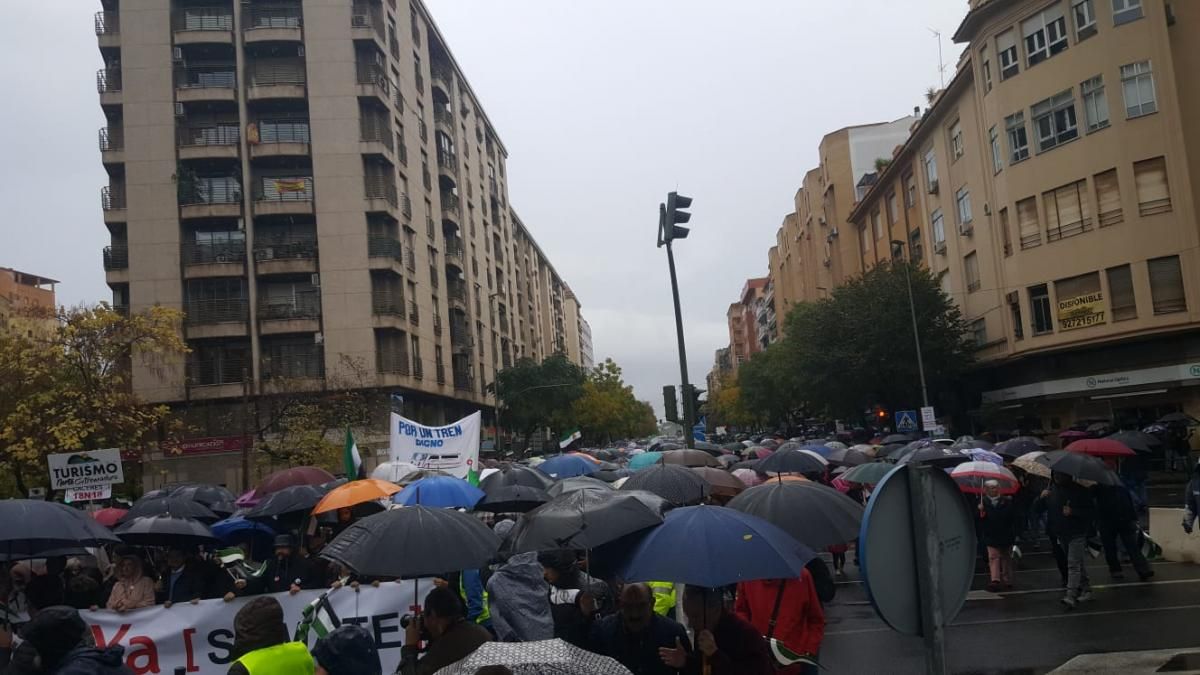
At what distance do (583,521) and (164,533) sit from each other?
4519 mm

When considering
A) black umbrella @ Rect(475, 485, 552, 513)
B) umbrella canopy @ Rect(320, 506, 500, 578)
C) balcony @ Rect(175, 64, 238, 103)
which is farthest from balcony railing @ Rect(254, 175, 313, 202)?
umbrella canopy @ Rect(320, 506, 500, 578)

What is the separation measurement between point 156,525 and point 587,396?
228 feet

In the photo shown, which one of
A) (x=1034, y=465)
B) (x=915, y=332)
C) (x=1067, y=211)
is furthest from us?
(x=915, y=332)

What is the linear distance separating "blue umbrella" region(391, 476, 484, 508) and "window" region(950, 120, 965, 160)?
110 ft

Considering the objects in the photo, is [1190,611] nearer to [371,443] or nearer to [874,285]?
[874,285]

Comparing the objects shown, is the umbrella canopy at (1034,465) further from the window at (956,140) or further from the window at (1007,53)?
the window at (956,140)

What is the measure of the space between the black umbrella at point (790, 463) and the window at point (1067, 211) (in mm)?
20791

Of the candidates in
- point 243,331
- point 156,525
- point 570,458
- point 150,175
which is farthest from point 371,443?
point 156,525

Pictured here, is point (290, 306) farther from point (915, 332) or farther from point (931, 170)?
point (931, 170)

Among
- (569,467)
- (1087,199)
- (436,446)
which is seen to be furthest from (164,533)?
(1087,199)

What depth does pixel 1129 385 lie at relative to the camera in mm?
30625

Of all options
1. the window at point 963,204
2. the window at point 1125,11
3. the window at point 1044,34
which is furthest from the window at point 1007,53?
the window at point 963,204

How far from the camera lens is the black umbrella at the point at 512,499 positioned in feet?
34.3

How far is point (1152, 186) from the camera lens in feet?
96.8
